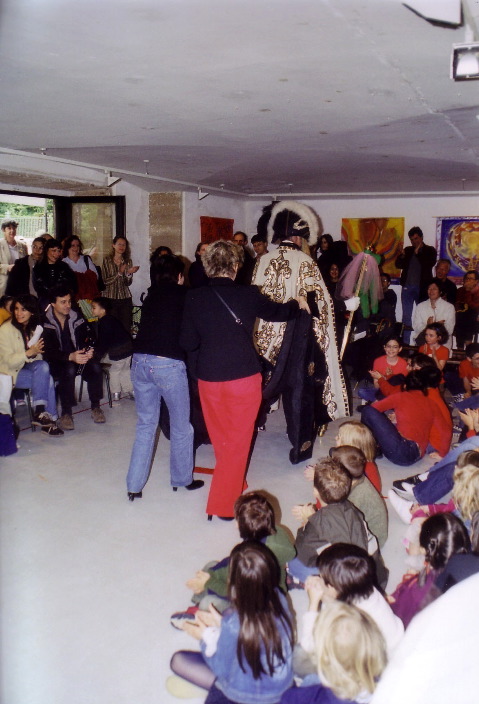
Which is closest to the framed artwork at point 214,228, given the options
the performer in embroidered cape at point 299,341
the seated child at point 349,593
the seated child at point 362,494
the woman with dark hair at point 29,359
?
the woman with dark hair at point 29,359

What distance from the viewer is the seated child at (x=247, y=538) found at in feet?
8.17

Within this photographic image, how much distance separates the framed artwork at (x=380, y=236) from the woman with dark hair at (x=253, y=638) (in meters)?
9.05

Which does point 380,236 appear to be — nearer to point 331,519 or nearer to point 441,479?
point 441,479

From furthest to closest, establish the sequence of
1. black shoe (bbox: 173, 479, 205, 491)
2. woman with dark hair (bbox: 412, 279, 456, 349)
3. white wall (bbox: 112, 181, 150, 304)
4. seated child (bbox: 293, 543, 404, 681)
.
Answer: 1. white wall (bbox: 112, 181, 150, 304)
2. woman with dark hair (bbox: 412, 279, 456, 349)
3. black shoe (bbox: 173, 479, 205, 491)
4. seated child (bbox: 293, 543, 404, 681)

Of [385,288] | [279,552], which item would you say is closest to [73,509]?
[279,552]

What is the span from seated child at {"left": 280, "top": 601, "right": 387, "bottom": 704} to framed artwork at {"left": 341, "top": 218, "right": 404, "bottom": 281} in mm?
9197

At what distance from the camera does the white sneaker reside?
3.48 metres

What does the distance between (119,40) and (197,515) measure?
8.12 ft

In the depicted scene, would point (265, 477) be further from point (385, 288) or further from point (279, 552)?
point (385, 288)

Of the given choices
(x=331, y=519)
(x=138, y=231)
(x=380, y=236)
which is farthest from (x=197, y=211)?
(x=331, y=519)

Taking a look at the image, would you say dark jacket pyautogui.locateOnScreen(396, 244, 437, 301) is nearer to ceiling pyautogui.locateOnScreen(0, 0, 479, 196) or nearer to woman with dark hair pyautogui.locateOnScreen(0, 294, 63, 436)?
ceiling pyautogui.locateOnScreen(0, 0, 479, 196)

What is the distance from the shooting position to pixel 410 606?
2.34 metres

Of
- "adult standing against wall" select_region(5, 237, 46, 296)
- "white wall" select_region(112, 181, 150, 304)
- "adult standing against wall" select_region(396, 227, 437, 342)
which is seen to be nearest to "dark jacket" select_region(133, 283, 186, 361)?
A: "adult standing against wall" select_region(5, 237, 46, 296)

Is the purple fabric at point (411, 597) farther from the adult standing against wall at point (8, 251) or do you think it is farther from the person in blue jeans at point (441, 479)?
the adult standing against wall at point (8, 251)
